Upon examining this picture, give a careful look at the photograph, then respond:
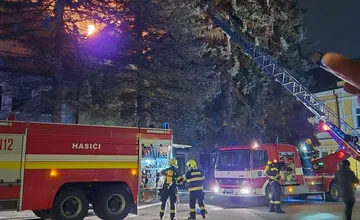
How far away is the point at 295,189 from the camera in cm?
1555

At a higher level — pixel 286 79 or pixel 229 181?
pixel 286 79

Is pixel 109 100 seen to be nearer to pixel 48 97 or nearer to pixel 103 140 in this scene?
pixel 48 97

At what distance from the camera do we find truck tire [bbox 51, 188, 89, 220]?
9.52 metres

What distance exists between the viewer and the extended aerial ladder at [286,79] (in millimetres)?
17438

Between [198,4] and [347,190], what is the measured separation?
→ 12442 millimetres

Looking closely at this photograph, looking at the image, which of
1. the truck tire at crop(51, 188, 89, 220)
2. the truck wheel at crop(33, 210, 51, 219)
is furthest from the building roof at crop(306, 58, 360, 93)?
the truck wheel at crop(33, 210, 51, 219)

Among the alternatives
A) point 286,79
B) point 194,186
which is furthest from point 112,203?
point 286,79

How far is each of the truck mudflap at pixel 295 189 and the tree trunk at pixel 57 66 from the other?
9.15 m

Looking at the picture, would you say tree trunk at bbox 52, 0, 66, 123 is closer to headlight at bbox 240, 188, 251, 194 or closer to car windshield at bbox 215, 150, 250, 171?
car windshield at bbox 215, 150, 250, 171

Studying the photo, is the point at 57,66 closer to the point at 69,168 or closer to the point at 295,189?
the point at 69,168

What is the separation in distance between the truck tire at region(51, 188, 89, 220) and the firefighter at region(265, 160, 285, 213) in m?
6.44

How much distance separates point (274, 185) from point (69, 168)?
7.07m

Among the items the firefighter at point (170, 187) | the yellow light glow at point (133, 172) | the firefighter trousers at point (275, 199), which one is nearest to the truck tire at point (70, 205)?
the yellow light glow at point (133, 172)

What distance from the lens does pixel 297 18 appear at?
76.9ft
